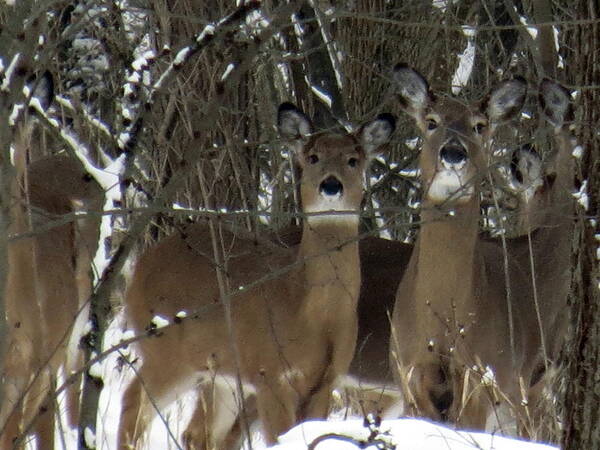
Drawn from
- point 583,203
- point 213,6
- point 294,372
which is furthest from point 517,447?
point 213,6

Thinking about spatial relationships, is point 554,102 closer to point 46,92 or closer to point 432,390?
point 432,390

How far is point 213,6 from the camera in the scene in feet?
31.6

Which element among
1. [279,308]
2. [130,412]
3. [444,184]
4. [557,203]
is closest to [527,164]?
[557,203]

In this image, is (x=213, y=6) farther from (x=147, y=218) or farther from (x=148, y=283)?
(x=147, y=218)

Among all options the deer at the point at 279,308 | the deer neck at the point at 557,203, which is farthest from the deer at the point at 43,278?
the deer neck at the point at 557,203

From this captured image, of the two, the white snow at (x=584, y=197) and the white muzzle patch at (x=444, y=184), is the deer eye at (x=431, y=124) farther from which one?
the white snow at (x=584, y=197)

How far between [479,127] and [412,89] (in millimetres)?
458

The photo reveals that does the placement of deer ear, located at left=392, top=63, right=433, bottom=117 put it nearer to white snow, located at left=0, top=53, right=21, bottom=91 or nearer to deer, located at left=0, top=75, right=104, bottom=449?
deer, located at left=0, top=75, right=104, bottom=449

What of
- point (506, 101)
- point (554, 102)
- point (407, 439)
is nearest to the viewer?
point (407, 439)

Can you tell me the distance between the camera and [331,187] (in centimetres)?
734

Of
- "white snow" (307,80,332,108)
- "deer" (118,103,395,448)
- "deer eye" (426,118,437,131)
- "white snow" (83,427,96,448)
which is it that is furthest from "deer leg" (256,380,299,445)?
"white snow" (307,80,332,108)

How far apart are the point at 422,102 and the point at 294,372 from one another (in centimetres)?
172

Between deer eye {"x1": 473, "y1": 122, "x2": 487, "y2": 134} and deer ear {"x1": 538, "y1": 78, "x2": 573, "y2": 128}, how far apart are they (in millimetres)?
436

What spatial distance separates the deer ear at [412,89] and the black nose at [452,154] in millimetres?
806
